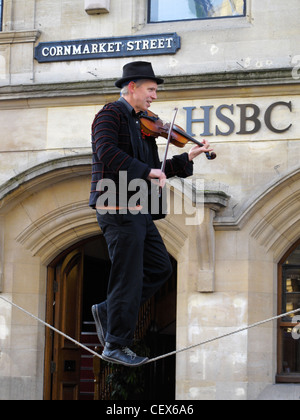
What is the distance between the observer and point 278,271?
32.2ft

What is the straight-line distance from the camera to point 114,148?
16.8ft

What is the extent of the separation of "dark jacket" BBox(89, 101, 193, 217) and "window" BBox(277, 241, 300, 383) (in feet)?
15.2

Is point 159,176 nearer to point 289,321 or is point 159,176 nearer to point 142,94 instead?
point 142,94

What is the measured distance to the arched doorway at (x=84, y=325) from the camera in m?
10.6

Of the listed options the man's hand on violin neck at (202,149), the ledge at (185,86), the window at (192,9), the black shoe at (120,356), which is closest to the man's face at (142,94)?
the man's hand on violin neck at (202,149)

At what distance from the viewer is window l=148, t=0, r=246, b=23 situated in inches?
391

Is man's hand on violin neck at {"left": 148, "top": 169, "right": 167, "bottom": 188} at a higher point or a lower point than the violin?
lower

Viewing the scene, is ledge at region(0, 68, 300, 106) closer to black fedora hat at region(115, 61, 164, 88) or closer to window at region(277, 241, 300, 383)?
window at region(277, 241, 300, 383)

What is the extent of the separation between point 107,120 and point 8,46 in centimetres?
543

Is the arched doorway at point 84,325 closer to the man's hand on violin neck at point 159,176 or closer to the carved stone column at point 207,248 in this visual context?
the carved stone column at point 207,248

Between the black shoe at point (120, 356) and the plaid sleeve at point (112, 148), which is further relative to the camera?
the black shoe at point (120, 356)

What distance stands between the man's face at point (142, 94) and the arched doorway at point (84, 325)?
5.27 meters

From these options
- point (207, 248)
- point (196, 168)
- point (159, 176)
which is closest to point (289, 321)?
point (207, 248)

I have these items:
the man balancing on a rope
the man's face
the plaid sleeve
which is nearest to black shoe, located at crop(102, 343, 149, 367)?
the man balancing on a rope
